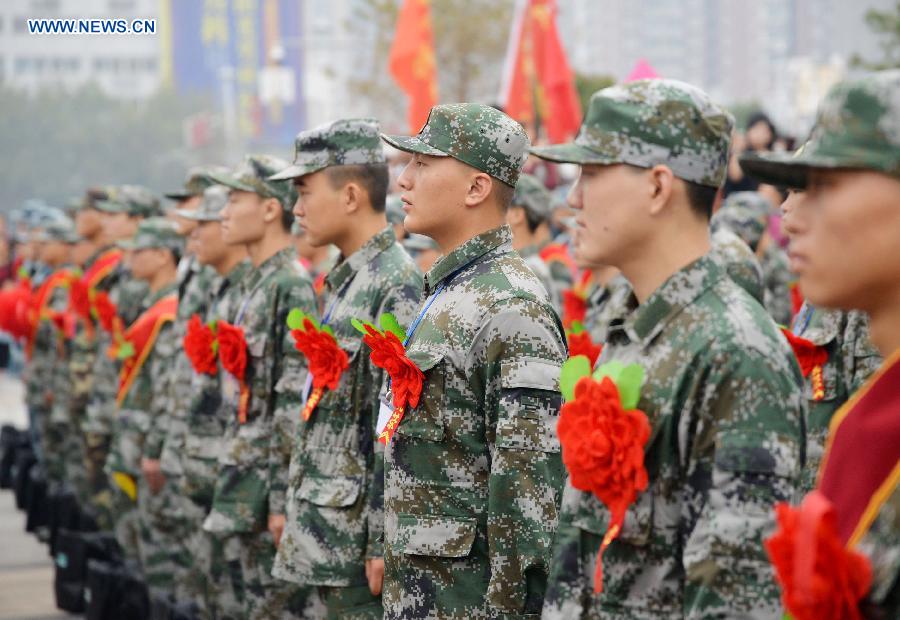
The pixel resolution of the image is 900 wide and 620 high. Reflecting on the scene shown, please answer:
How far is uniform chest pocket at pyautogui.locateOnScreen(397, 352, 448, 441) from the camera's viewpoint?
163 inches

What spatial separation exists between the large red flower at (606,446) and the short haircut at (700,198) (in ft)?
1.47

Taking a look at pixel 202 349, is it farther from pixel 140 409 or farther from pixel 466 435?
pixel 466 435

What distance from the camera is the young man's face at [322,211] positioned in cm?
551

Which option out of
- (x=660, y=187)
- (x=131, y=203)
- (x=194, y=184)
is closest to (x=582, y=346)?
(x=194, y=184)

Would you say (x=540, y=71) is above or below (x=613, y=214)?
below

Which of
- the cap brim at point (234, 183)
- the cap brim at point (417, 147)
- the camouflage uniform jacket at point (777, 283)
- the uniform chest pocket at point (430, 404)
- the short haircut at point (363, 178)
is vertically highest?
the cap brim at point (417, 147)

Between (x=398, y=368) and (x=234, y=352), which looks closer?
(x=398, y=368)

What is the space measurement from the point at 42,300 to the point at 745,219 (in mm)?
7189


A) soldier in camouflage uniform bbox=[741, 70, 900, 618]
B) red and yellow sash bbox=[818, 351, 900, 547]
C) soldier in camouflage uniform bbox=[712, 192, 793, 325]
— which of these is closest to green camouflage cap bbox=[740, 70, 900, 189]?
soldier in camouflage uniform bbox=[741, 70, 900, 618]

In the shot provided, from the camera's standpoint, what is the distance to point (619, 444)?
287cm

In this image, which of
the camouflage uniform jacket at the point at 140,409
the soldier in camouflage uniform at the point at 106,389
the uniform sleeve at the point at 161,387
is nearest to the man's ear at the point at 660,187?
the uniform sleeve at the point at 161,387

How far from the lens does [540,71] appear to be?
48.3 feet

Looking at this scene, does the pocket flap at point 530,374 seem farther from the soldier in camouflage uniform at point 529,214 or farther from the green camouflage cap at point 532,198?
the green camouflage cap at point 532,198

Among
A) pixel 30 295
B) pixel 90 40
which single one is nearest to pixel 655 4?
pixel 90 40
